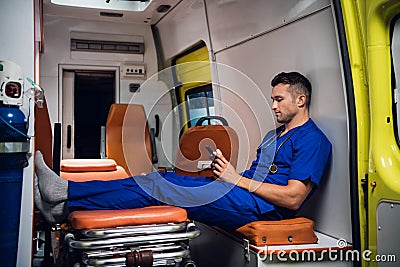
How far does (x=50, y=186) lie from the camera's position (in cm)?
259

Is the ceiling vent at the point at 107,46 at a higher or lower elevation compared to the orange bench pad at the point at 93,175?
higher

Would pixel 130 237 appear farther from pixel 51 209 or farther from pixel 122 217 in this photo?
pixel 51 209

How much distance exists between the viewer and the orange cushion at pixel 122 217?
→ 7.70 feet

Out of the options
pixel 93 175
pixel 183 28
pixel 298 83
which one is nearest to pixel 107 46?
pixel 183 28

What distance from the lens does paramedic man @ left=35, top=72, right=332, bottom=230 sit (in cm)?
265

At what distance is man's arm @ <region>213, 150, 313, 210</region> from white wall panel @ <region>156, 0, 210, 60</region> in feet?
7.88

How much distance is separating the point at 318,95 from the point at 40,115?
80.4 inches

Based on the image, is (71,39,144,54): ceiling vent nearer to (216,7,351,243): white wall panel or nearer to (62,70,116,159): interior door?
(62,70,116,159): interior door

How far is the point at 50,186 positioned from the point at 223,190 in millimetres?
1071

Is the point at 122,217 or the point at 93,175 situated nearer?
the point at 122,217

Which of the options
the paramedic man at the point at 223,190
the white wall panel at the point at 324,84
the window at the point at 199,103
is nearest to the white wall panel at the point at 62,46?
the window at the point at 199,103

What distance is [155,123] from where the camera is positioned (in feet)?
22.2

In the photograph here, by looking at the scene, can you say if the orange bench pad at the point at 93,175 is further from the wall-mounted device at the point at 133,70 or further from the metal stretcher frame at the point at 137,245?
the wall-mounted device at the point at 133,70

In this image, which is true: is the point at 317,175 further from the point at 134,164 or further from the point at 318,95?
the point at 134,164
